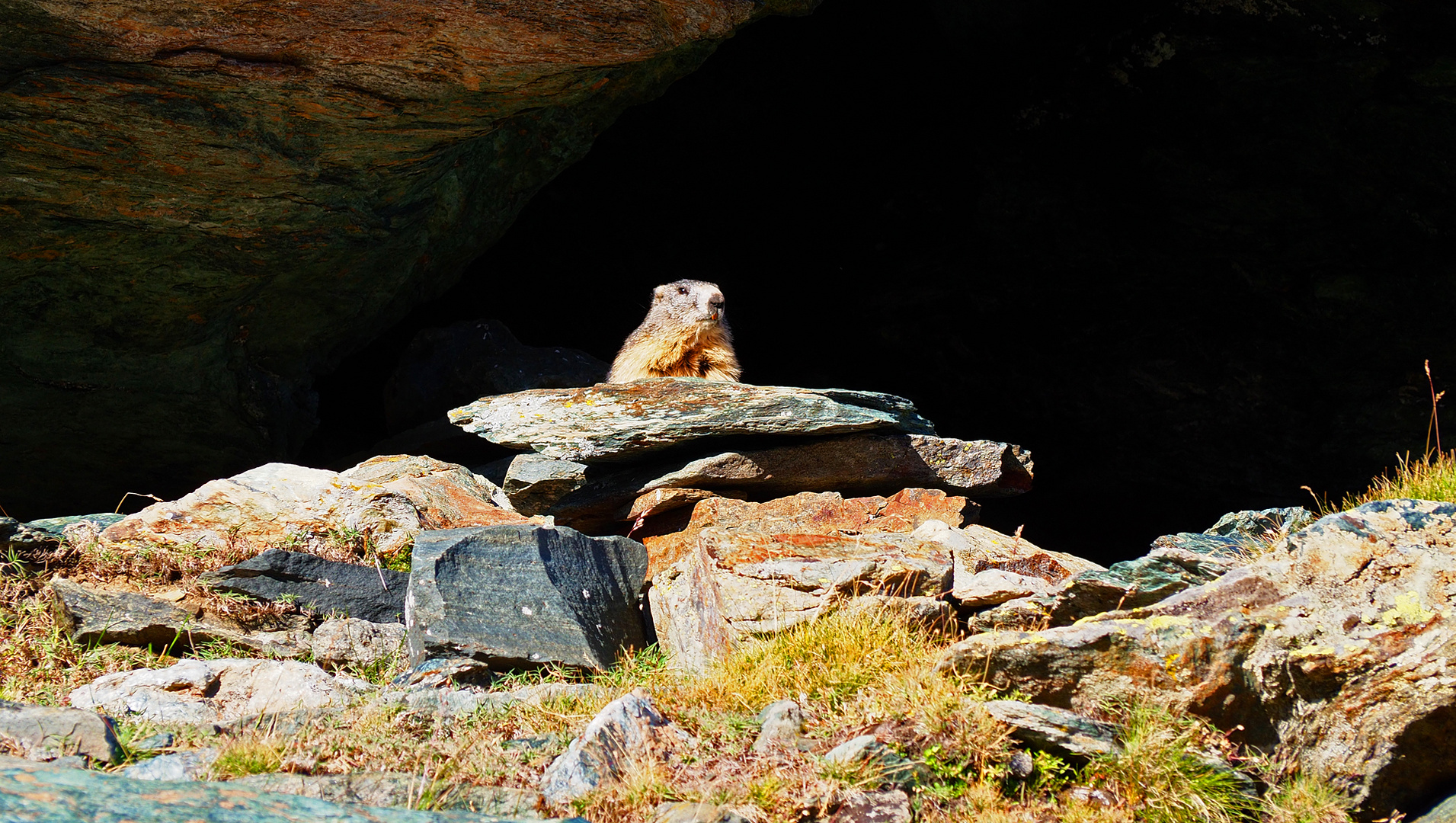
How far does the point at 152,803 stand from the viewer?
11.2 ft

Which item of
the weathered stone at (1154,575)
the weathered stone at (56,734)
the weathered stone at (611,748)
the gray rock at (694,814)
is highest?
the weathered stone at (1154,575)

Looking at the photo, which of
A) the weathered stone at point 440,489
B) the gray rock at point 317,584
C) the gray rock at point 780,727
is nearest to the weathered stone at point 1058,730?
the gray rock at point 780,727

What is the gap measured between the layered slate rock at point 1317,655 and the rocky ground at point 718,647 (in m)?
0.01

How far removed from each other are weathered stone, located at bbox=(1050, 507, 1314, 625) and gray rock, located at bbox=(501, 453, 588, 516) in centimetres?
401

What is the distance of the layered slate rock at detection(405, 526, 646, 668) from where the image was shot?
5.94 meters

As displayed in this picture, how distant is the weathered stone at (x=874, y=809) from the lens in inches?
160

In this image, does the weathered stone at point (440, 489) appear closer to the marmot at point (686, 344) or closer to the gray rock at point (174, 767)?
the marmot at point (686, 344)

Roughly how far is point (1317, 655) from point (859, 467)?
360 centimetres

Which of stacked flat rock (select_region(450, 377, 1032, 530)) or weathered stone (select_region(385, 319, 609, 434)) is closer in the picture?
stacked flat rock (select_region(450, 377, 1032, 530))

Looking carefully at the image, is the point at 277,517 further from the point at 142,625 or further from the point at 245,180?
the point at 245,180

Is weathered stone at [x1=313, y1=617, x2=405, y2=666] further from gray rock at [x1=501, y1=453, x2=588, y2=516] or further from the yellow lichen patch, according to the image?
Answer: the yellow lichen patch

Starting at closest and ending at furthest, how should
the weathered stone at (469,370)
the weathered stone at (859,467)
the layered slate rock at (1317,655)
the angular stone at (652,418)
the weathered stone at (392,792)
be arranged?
the weathered stone at (392,792)
the layered slate rock at (1317,655)
the angular stone at (652,418)
the weathered stone at (859,467)
the weathered stone at (469,370)

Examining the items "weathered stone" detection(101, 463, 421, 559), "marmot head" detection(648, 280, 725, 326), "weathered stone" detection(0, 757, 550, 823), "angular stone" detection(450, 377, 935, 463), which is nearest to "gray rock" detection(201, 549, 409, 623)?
"weathered stone" detection(101, 463, 421, 559)

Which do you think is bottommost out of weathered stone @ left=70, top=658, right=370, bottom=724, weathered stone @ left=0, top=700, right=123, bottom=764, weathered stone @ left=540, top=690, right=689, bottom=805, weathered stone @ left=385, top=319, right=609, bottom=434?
weathered stone @ left=70, top=658, right=370, bottom=724
